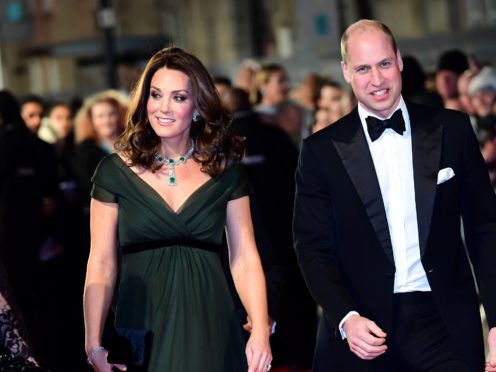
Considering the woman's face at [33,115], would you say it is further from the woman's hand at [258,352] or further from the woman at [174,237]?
the woman's hand at [258,352]

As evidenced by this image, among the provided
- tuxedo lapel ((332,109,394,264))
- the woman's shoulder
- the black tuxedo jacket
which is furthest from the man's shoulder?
the woman's shoulder

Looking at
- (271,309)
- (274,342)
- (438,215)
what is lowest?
(274,342)

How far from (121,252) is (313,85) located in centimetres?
1031

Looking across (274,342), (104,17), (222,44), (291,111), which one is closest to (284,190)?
(274,342)

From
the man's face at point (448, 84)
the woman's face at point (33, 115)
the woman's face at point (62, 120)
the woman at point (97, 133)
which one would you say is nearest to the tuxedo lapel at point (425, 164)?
the woman at point (97, 133)

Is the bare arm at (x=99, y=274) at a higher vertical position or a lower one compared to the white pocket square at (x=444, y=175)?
lower

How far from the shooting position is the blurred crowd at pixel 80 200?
40.3ft

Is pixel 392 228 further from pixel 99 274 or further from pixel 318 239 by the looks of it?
pixel 99 274

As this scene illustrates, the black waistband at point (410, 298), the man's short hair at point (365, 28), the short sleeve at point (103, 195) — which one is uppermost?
the man's short hair at point (365, 28)

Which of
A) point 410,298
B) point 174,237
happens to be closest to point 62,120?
point 174,237

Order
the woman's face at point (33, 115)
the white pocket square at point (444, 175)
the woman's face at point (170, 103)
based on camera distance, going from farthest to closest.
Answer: the woman's face at point (33, 115) < the woman's face at point (170, 103) < the white pocket square at point (444, 175)

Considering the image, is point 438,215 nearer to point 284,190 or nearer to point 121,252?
point 121,252

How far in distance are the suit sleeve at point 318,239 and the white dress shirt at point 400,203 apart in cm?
10

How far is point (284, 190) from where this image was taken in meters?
12.4
